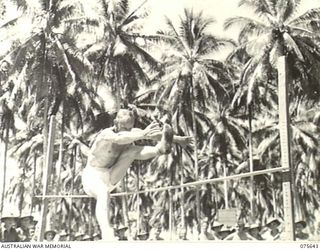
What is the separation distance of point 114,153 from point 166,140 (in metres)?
0.44

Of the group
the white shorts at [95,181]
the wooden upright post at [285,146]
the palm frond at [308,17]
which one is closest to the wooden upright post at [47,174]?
the white shorts at [95,181]

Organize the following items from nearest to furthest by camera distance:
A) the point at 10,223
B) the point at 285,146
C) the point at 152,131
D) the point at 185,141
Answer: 1. the point at 285,146
2. the point at 185,141
3. the point at 152,131
4. the point at 10,223

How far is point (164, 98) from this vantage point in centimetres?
386

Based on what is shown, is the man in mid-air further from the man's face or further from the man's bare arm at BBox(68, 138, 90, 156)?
the man's face

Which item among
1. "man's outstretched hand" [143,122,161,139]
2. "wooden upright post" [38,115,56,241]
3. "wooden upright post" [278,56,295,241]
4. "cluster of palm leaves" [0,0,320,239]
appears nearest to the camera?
"wooden upright post" [278,56,295,241]

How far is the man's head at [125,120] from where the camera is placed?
3910 millimetres

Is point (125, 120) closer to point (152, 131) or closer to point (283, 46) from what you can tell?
point (152, 131)

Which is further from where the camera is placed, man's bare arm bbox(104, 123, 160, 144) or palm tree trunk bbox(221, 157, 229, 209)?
man's bare arm bbox(104, 123, 160, 144)

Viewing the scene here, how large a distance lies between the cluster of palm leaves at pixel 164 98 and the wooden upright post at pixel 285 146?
4cm

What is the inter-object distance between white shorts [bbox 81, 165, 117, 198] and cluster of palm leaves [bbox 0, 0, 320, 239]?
63mm

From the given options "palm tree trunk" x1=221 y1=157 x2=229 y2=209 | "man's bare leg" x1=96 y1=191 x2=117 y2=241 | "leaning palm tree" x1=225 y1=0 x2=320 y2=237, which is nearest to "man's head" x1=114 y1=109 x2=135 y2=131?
"man's bare leg" x1=96 y1=191 x2=117 y2=241

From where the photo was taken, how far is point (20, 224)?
4.05 m

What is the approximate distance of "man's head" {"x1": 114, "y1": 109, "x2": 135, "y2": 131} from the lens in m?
3.91

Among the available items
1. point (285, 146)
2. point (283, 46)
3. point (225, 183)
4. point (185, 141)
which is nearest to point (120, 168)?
point (185, 141)
